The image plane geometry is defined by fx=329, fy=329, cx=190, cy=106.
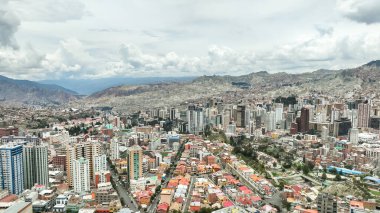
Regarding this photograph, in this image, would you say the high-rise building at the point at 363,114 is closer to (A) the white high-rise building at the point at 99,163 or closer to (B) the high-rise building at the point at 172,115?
(B) the high-rise building at the point at 172,115

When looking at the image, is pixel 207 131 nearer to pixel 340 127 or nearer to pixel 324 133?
pixel 324 133

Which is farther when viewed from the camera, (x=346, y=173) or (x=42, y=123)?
(x=42, y=123)

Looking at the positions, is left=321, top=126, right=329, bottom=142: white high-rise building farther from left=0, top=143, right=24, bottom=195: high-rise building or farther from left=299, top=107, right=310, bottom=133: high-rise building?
left=0, top=143, right=24, bottom=195: high-rise building

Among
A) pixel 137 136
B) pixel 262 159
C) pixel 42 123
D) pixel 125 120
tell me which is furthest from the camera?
pixel 125 120

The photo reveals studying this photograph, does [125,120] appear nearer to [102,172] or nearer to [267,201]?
[102,172]

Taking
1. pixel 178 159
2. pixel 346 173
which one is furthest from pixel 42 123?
pixel 346 173

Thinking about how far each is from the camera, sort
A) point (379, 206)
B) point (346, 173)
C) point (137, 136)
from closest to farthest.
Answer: point (379, 206), point (346, 173), point (137, 136)
